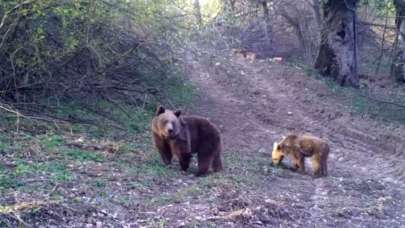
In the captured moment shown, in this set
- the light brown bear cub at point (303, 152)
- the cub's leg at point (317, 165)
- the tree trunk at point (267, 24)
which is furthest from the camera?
the tree trunk at point (267, 24)

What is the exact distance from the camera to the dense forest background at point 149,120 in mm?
8062

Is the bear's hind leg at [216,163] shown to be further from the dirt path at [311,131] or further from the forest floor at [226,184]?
the dirt path at [311,131]

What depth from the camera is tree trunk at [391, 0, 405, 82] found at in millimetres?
20197

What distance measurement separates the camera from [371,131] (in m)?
16.2

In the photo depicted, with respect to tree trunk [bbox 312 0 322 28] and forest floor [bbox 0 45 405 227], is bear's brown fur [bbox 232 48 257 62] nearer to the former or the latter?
tree trunk [bbox 312 0 322 28]

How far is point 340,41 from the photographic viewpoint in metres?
21.6

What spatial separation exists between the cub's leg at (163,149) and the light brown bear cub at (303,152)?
Result: 2.64 metres

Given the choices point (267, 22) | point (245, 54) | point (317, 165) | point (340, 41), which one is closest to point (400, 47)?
point (340, 41)

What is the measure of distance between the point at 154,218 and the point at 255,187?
2.68 meters

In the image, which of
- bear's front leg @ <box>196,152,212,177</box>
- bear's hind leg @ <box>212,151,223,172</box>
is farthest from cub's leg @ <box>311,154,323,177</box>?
bear's front leg @ <box>196,152,212,177</box>

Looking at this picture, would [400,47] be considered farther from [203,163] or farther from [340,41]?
[203,163]

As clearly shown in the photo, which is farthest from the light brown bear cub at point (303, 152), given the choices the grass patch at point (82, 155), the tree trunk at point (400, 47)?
the tree trunk at point (400, 47)

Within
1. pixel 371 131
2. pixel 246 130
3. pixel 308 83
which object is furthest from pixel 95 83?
pixel 308 83

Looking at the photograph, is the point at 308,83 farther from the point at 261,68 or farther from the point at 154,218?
the point at 154,218
